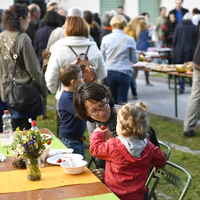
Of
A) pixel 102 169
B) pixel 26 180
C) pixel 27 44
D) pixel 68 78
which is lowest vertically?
pixel 102 169

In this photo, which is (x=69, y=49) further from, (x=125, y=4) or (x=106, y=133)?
(x=125, y=4)

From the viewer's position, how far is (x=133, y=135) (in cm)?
208

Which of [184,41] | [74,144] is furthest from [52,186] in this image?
[184,41]

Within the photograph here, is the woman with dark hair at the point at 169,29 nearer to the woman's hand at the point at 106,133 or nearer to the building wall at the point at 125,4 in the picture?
the building wall at the point at 125,4

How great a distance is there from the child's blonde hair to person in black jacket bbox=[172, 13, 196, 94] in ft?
21.4

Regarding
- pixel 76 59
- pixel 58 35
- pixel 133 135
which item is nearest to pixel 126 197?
pixel 133 135

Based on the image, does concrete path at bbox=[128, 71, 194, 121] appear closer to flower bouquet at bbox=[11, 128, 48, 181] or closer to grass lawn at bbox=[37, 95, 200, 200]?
grass lawn at bbox=[37, 95, 200, 200]

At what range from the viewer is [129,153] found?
2.08 m

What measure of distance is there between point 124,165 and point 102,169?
2.05 feet

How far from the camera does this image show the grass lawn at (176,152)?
11.6 feet

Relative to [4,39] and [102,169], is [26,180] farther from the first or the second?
[4,39]

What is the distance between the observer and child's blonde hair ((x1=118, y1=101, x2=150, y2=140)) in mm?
2043

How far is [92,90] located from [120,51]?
2965 mm

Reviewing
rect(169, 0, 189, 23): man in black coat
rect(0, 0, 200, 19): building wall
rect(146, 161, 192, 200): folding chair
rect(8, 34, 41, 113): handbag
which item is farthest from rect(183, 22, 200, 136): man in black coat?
rect(0, 0, 200, 19): building wall
